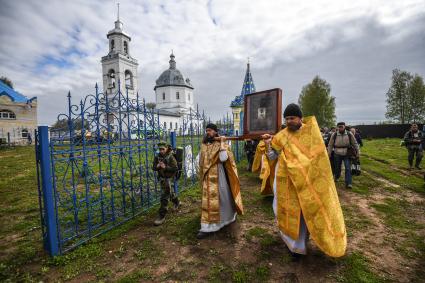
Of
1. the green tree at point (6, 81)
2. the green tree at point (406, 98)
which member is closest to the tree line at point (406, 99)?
the green tree at point (406, 98)

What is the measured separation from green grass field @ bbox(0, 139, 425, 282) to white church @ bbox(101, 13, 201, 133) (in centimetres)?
2031

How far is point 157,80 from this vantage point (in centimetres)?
6000

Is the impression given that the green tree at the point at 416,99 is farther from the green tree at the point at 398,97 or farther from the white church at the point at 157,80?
the white church at the point at 157,80

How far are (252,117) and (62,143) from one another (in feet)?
9.49

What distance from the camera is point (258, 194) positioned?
255 inches

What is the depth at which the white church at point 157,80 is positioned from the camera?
38.8 metres

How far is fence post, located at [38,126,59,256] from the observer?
317 centimetres

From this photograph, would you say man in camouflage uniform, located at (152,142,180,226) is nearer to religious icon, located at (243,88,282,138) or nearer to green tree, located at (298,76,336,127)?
religious icon, located at (243,88,282,138)

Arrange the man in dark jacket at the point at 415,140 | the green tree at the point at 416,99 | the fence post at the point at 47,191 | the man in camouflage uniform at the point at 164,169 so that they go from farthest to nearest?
1. the green tree at the point at 416,99
2. the man in dark jacket at the point at 415,140
3. the man in camouflage uniform at the point at 164,169
4. the fence post at the point at 47,191

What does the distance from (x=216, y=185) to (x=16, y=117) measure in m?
35.3

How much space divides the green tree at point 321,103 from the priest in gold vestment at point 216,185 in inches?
1484

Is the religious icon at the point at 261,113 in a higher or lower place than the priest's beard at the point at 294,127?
higher

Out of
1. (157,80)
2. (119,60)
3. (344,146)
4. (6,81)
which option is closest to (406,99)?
(344,146)

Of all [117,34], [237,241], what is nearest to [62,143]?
[237,241]
